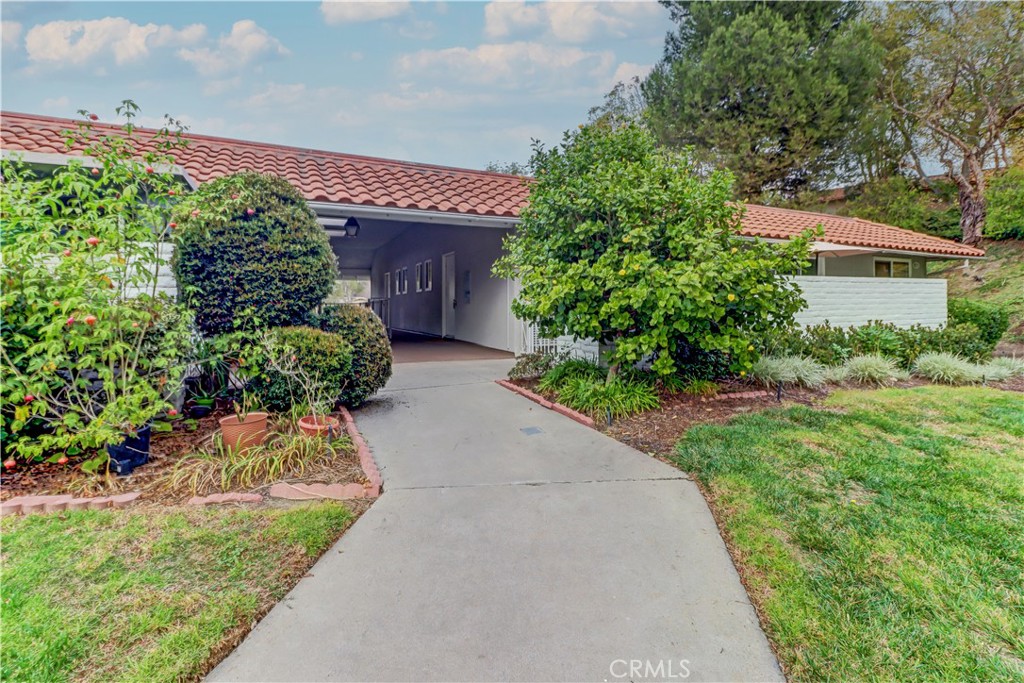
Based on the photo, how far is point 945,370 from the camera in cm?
701

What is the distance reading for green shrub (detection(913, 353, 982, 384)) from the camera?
22.8 ft

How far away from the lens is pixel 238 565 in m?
2.44

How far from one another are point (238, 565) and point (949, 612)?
3.34 m

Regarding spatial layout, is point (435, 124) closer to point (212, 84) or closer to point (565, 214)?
point (212, 84)

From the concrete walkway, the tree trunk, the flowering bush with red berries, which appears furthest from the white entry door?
the tree trunk

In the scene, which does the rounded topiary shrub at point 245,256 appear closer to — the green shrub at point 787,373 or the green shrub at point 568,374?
the green shrub at point 568,374

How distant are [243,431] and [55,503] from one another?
3.87 ft

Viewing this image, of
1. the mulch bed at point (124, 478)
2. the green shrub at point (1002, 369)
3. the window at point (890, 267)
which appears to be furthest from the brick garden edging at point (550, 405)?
the window at point (890, 267)

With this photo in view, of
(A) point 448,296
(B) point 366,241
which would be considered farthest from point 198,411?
(B) point 366,241

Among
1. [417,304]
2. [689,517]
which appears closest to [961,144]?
[417,304]

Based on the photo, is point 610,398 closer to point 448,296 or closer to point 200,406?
point 200,406

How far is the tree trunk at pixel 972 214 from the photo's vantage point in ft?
51.7

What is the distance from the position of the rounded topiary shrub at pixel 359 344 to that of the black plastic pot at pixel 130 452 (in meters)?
1.76

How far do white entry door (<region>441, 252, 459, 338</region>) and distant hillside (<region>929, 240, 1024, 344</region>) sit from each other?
568 inches
